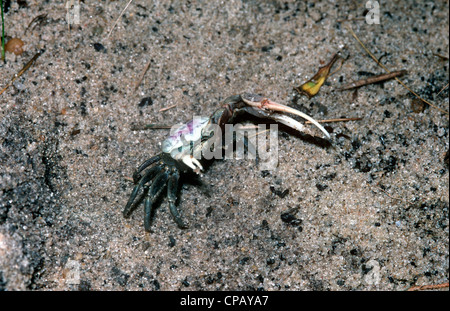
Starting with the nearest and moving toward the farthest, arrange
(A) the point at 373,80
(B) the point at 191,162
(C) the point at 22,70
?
(B) the point at 191,162, (C) the point at 22,70, (A) the point at 373,80

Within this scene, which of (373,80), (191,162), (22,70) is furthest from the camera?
(373,80)

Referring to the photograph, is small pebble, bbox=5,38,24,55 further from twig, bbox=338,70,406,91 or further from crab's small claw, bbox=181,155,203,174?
twig, bbox=338,70,406,91

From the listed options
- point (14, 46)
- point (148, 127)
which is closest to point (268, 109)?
point (148, 127)

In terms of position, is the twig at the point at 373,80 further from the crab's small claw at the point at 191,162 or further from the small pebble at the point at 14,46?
the small pebble at the point at 14,46

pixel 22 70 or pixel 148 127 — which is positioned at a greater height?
pixel 22 70

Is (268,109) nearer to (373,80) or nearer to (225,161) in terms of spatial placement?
(225,161)

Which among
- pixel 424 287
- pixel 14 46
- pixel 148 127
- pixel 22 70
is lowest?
pixel 424 287
